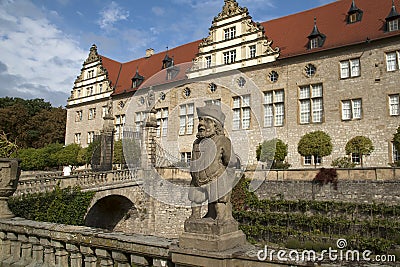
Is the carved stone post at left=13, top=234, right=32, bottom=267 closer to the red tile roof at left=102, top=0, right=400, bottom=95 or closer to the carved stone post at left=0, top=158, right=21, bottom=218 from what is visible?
the carved stone post at left=0, top=158, right=21, bottom=218

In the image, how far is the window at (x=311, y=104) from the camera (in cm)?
1928

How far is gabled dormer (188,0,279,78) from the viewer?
2127 centimetres

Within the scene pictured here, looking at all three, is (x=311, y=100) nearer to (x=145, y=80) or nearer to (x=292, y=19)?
(x=292, y=19)

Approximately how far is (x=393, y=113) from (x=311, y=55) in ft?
17.9

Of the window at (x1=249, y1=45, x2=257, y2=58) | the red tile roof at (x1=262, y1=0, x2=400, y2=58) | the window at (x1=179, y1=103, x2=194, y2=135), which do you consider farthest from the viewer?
the window at (x1=179, y1=103, x2=194, y2=135)

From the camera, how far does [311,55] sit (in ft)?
64.1

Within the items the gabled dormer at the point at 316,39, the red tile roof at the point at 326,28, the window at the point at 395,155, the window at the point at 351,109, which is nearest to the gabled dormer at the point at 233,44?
the red tile roof at the point at 326,28

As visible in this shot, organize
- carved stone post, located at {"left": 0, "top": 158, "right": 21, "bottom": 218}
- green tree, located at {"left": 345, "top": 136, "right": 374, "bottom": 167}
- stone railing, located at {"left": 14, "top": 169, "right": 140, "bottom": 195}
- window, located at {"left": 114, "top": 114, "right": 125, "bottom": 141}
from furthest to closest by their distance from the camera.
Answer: window, located at {"left": 114, "top": 114, "right": 125, "bottom": 141}
green tree, located at {"left": 345, "top": 136, "right": 374, "bottom": 167}
stone railing, located at {"left": 14, "top": 169, "right": 140, "bottom": 195}
carved stone post, located at {"left": 0, "top": 158, "right": 21, "bottom": 218}

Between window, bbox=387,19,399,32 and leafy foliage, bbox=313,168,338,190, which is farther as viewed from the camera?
window, bbox=387,19,399,32

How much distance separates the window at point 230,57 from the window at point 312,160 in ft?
26.3

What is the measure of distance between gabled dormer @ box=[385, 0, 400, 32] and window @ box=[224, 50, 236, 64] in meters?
9.01

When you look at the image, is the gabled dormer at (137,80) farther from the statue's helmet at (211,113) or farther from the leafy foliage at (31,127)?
the statue's helmet at (211,113)

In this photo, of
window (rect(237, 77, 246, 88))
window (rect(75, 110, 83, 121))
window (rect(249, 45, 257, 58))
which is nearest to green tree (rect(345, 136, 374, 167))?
window (rect(237, 77, 246, 88))

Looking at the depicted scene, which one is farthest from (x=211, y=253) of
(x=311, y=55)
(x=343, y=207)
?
(x=311, y=55)
